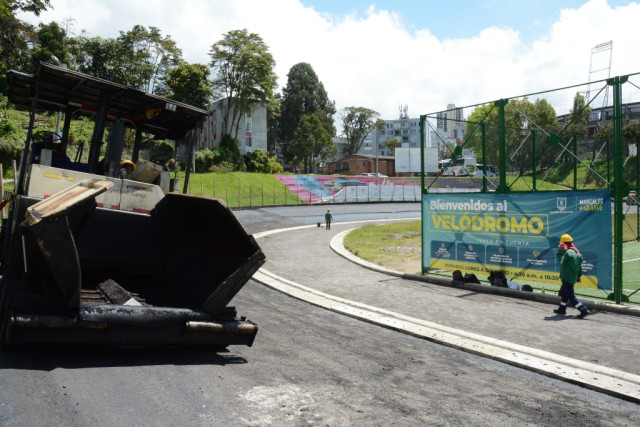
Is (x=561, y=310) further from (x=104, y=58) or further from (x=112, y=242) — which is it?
(x=104, y=58)

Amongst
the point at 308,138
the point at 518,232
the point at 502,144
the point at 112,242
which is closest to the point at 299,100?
the point at 308,138

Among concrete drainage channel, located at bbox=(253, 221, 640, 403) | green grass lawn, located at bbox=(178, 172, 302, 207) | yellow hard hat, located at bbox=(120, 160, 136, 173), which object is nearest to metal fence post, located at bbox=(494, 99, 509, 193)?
concrete drainage channel, located at bbox=(253, 221, 640, 403)

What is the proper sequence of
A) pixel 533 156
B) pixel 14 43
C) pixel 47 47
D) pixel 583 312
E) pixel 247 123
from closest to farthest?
1. pixel 583 312
2. pixel 533 156
3. pixel 14 43
4. pixel 47 47
5. pixel 247 123

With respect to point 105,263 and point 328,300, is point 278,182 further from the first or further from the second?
point 105,263

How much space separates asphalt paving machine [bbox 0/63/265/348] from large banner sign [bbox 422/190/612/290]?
736cm

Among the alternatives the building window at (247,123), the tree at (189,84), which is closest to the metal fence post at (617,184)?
the tree at (189,84)

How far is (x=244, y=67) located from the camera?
189 feet

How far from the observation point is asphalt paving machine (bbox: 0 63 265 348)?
4.97 m

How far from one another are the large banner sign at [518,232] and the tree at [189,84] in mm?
44113

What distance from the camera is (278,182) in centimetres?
5122

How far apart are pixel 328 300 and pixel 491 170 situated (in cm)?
636

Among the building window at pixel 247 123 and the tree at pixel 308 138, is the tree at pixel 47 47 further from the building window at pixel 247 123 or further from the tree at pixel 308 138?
the tree at pixel 308 138

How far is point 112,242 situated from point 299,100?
7253 cm

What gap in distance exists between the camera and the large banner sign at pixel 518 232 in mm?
9992
